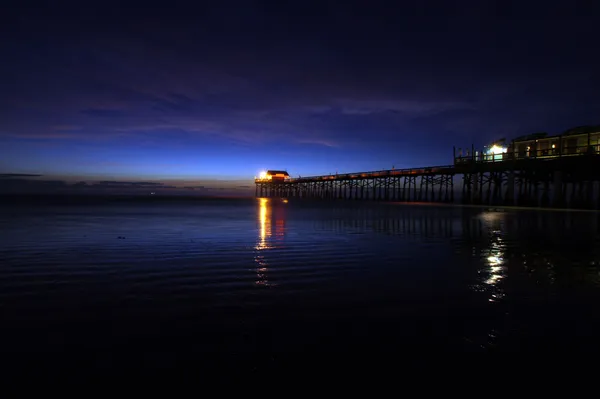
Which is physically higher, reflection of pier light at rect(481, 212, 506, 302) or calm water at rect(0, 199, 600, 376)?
calm water at rect(0, 199, 600, 376)

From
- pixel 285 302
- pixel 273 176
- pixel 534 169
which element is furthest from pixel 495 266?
pixel 273 176

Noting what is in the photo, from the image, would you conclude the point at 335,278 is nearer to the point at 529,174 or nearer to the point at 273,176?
the point at 529,174

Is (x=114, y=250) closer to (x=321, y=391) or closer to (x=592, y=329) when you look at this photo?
(x=321, y=391)

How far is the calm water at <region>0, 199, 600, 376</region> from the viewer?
15.6 ft

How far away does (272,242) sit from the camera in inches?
580

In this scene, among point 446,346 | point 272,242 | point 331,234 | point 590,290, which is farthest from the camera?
point 331,234

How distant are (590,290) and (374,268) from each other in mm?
4209

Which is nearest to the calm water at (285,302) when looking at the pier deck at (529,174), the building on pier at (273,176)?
the pier deck at (529,174)

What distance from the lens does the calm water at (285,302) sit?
15.6 feet

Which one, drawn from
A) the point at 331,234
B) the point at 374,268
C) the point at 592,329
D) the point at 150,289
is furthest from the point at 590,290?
the point at 331,234

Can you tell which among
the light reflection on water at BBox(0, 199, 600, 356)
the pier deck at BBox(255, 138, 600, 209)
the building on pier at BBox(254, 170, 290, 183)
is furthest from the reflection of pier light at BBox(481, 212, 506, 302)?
the building on pier at BBox(254, 170, 290, 183)

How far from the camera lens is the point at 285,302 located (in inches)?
257

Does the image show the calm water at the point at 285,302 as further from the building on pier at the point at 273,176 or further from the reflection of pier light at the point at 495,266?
the building on pier at the point at 273,176

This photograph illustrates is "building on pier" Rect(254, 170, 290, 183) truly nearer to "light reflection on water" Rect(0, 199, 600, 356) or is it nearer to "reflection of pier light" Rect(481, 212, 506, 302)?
"reflection of pier light" Rect(481, 212, 506, 302)
